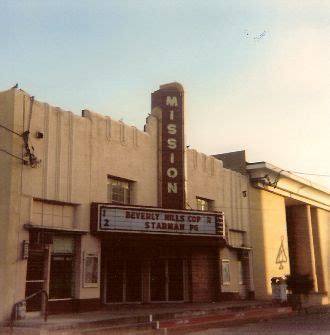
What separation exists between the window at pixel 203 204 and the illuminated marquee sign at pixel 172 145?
2.84 m

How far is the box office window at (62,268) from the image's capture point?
55.0 ft

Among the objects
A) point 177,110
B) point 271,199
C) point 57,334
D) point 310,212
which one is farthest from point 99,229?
point 310,212

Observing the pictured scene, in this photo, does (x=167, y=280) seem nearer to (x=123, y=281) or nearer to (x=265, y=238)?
(x=123, y=281)

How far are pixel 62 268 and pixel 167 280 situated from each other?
599cm

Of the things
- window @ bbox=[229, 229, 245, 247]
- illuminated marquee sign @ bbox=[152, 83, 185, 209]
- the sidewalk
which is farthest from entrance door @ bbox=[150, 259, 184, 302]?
window @ bbox=[229, 229, 245, 247]

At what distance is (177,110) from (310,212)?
1811 centimetres

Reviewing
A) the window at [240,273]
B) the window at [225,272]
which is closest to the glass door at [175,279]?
the window at [225,272]

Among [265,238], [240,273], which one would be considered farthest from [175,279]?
[265,238]

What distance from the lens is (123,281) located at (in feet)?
67.3

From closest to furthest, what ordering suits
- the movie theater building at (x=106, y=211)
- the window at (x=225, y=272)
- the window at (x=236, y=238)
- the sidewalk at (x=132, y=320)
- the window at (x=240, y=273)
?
the sidewalk at (x=132, y=320)
the movie theater building at (x=106, y=211)
the window at (x=225, y=272)
the window at (x=240, y=273)
the window at (x=236, y=238)

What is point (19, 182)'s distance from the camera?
15602 mm

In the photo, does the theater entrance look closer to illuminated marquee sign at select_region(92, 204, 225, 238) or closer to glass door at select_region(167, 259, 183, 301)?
glass door at select_region(167, 259, 183, 301)

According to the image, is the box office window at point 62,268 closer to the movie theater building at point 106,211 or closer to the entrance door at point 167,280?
the movie theater building at point 106,211

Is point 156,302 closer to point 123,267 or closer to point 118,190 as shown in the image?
point 123,267
